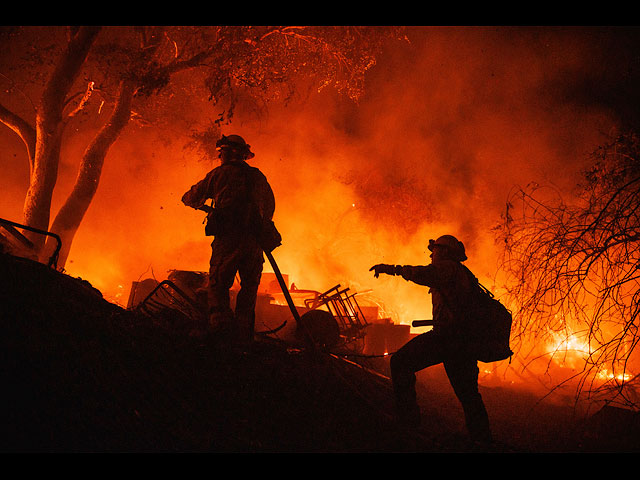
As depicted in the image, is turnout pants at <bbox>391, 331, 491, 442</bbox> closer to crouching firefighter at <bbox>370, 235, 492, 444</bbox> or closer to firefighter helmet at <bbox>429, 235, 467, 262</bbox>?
crouching firefighter at <bbox>370, 235, 492, 444</bbox>

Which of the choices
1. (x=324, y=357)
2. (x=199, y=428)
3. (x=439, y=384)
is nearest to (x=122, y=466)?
(x=199, y=428)

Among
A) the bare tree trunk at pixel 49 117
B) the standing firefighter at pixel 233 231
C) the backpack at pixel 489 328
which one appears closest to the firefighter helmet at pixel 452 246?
the backpack at pixel 489 328

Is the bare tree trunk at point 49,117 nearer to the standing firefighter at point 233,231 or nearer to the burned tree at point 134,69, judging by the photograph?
the burned tree at point 134,69

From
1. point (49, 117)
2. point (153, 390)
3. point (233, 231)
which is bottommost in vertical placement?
point (153, 390)

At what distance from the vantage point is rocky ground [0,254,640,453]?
2430 mm

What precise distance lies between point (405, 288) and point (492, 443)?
1630cm

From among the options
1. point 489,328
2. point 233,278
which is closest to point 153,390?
point 233,278

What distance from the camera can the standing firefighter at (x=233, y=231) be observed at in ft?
Result: 14.6

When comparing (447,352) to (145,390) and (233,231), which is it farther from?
(145,390)

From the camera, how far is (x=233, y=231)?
465 cm

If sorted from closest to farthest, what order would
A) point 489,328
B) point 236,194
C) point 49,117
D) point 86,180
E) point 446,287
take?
point 489,328 < point 446,287 < point 236,194 < point 49,117 < point 86,180

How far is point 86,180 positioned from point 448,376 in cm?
981

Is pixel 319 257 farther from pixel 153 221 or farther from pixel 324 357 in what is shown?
pixel 324 357

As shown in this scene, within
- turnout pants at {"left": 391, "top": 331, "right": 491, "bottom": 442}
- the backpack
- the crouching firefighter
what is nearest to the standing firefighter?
the crouching firefighter
